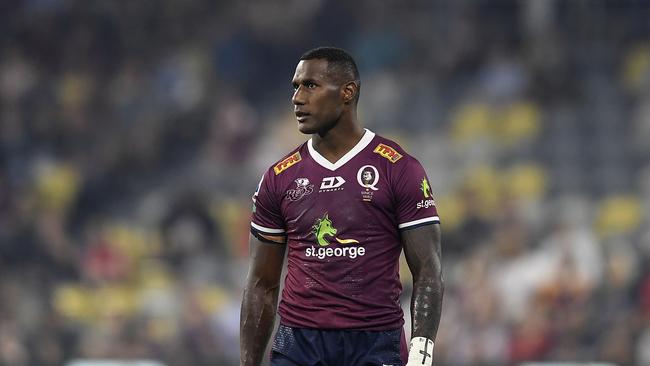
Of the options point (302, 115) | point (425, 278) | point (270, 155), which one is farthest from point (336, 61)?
point (270, 155)

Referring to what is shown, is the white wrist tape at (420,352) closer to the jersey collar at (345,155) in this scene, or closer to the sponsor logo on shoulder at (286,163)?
the jersey collar at (345,155)

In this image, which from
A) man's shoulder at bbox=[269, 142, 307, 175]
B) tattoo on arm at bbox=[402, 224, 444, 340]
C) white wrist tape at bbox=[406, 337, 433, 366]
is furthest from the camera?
man's shoulder at bbox=[269, 142, 307, 175]

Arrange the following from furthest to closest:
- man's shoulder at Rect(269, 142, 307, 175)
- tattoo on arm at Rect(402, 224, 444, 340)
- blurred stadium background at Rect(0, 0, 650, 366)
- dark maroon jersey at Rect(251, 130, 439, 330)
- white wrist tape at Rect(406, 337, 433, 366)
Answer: blurred stadium background at Rect(0, 0, 650, 366) < man's shoulder at Rect(269, 142, 307, 175) < dark maroon jersey at Rect(251, 130, 439, 330) < tattoo on arm at Rect(402, 224, 444, 340) < white wrist tape at Rect(406, 337, 433, 366)

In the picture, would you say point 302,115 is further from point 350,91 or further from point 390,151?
point 390,151

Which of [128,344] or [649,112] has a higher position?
[649,112]

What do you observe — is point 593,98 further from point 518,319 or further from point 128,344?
point 128,344

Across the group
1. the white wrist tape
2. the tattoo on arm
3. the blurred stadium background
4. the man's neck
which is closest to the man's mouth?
the man's neck

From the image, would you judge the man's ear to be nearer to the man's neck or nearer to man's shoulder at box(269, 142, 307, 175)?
the man's neck

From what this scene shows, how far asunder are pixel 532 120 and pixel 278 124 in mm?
2928

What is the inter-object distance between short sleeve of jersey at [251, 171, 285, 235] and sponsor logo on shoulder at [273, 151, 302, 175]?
0.13 ft

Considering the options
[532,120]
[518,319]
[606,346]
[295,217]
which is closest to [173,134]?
[532,120]

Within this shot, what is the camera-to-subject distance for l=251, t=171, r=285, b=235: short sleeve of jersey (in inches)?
221

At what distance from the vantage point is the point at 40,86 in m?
15.4

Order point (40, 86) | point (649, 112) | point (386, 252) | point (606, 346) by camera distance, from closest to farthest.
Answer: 1. point (386, 252)
2. point (606, 346)
3. point (649, 112)
4. point (40, 86)
